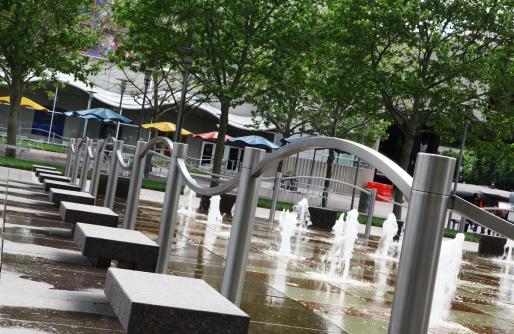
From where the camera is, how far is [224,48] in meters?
32.8

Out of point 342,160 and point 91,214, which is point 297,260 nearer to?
point 91,214

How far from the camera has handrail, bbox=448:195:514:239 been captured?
8.44 feet

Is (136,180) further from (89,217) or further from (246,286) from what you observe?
(246,286)

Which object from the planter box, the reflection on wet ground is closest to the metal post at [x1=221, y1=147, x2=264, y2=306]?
the reflection on wet ground

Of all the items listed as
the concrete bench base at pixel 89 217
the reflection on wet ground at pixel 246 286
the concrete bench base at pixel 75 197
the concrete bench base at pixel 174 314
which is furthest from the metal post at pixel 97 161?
the concrete bench base at pixel 174 314

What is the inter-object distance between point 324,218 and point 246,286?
47.9ft

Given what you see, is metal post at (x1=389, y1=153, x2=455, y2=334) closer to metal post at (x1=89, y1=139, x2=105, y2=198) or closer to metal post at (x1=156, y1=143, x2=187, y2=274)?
metal post at (x1=156, y1=143, x2=187, y2=274)

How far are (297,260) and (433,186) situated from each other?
32.8ft

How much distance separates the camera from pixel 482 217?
2715 millimetres

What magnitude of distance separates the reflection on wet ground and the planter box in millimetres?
7158

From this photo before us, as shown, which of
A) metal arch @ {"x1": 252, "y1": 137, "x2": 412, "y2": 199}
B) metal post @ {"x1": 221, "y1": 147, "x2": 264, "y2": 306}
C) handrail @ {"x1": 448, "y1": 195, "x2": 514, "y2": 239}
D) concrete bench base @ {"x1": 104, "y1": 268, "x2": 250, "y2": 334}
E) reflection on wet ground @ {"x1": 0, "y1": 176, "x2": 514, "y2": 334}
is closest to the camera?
handrail @ {"x1": 448, "y1": 195, "x2": 514, "y2": 239}

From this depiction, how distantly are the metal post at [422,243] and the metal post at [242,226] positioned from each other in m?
2.17

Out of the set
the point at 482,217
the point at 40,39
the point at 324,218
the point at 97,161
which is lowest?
the point at 324,218

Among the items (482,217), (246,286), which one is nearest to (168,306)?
(482,217)
